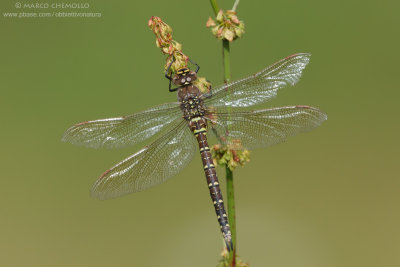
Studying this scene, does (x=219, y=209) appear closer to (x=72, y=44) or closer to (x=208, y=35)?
(x=208, y=35)

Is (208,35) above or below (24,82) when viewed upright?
above

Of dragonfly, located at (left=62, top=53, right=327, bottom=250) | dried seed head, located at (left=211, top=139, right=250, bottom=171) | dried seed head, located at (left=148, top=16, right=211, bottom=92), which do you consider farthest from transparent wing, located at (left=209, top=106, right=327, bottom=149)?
dried seed head, located at (left=148, top=16, right=211, bottom=92)

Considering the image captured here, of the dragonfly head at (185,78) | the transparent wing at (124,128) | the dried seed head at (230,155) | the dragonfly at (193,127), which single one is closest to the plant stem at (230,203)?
the dried seed head at (230,155)

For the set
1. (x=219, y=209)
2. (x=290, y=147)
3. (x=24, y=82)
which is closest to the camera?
(x=219, y=209)

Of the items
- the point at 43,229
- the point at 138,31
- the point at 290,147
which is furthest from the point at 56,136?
the point at 290,147

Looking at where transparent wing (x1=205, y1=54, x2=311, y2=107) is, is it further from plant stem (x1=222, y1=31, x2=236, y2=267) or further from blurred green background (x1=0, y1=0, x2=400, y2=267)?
blurred green background (x1=0, y1=0, x2=400, y2=267)

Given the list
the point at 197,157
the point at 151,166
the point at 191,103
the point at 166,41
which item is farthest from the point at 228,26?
the point at 197,157
